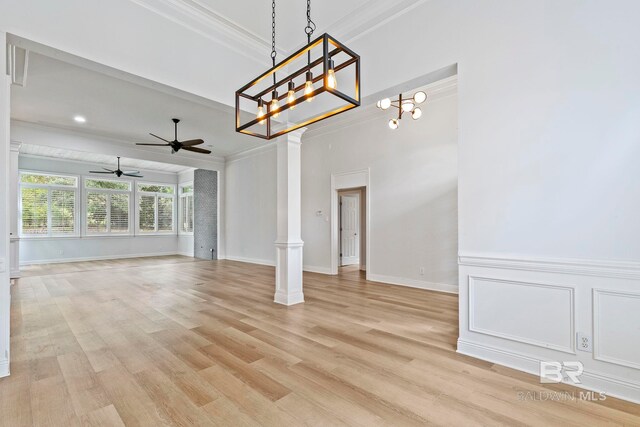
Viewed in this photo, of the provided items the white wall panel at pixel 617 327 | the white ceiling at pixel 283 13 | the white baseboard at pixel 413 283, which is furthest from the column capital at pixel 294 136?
the white wall panel at pixel 617 327

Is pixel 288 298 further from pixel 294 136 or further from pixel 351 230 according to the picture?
pixel 351 230

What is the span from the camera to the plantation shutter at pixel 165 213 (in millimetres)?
11625

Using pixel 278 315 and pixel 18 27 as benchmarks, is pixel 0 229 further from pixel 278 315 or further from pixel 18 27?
pixel 278 315

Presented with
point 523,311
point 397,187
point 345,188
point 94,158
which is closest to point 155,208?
point 94,158

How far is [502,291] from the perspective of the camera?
8.05ft

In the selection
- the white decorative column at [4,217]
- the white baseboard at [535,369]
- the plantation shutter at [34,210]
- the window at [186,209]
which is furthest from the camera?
the window at [186,209]

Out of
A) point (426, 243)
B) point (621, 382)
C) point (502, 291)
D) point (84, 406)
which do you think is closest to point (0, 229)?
point (84, 406)

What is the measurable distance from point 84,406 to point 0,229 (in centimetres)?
152

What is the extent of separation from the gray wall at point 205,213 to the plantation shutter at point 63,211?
12.3ft

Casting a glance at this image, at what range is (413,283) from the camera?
5395mm

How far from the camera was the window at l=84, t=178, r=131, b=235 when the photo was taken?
392 inches

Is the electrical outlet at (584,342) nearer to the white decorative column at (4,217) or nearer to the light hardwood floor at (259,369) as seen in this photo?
the light hardwood floor at (259,369)

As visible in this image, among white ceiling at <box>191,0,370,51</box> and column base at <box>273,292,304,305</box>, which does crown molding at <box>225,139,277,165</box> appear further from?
column base at <box>273,292,304,305</box>

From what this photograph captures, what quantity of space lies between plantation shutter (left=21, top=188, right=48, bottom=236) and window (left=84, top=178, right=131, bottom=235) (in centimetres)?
107
